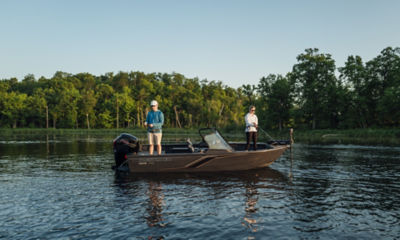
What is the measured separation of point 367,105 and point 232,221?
188 feet

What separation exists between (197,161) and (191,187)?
6.70 ft

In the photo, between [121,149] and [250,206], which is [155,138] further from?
[250,206]

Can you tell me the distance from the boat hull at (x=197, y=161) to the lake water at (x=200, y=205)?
345 mm

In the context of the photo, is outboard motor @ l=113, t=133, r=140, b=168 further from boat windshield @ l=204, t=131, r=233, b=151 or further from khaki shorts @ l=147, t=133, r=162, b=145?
boat windshield @ l=204, t=131, r=233, b=151

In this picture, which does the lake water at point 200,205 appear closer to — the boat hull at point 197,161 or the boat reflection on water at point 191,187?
the boat reflection on water at point 191,187

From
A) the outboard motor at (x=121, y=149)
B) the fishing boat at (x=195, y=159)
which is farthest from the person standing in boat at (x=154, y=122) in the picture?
the outboard motor at (x=121, y=149)

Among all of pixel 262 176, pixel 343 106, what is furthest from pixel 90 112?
pixel 262 176

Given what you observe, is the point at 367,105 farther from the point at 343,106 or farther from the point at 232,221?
the point at 232,221

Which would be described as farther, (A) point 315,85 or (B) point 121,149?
(A) point 315,85

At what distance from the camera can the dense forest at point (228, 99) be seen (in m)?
55.0

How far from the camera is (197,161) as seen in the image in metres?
11.3

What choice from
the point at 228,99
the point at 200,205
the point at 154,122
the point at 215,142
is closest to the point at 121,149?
the point at 154,122

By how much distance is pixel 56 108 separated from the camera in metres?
86.1

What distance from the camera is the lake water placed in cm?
555
